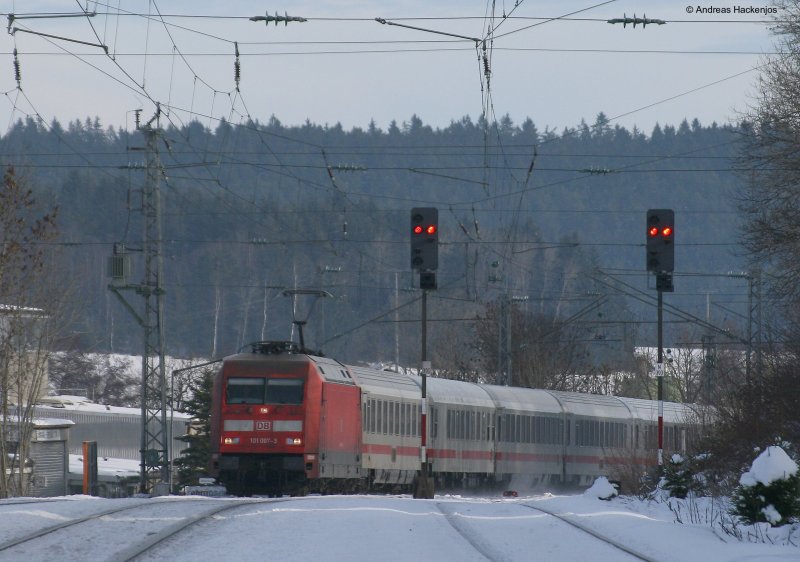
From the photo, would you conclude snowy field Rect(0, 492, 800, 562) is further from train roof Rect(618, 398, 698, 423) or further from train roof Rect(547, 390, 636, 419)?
train roof Rect(618, 398, 698, 423)

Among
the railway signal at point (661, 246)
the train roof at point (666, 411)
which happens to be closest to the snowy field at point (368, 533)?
the railway signal at point (661, 246)

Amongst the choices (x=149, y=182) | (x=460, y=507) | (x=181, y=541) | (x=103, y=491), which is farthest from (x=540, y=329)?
(x=181, y=541)

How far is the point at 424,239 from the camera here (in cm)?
2944

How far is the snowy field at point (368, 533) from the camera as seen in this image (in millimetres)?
14906

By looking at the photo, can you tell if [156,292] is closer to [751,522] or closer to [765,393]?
[765,393]

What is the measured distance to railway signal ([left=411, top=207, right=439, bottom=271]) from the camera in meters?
29.3

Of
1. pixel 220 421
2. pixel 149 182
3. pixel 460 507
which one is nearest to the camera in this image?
pixel 460 507

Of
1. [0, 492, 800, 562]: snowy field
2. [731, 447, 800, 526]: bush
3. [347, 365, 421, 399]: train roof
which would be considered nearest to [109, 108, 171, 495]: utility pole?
[347, 365, 421, 399]: train roof

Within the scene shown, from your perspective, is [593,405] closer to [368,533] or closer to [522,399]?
[522,399]

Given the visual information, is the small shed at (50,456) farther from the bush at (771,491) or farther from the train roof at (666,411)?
the bush at (771,491)

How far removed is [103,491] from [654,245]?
4672 cm

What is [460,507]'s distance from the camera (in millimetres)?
23031

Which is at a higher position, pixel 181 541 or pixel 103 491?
pixel 181 541

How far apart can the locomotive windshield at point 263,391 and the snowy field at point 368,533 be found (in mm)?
7897
